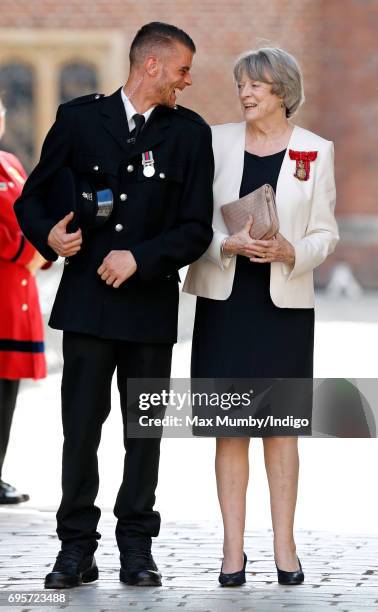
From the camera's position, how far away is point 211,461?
7758 millimetres

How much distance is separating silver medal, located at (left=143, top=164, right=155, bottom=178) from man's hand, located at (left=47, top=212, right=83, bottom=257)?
0.86 ft

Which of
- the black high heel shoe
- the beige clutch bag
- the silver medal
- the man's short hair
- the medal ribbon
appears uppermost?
the man's short hair

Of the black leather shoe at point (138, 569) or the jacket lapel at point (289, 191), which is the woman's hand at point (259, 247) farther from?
the black leather shoe at point (138, 569)

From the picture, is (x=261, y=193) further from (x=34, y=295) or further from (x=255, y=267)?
(x=34, y=295)

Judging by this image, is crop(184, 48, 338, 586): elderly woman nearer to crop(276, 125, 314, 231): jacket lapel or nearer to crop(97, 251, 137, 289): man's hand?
crop(276, 125, 314, 231): jacket lapel

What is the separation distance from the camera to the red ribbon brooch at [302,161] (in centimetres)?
457

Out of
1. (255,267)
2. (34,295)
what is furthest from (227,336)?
(34,295)

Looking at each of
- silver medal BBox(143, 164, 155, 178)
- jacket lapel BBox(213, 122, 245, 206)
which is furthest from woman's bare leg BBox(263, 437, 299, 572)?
silver medal BBox(143, 164, 155, 178)

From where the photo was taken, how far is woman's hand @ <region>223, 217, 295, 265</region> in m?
4.45

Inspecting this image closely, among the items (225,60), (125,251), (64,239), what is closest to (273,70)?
(125,251)

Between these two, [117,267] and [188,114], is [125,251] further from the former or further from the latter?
[188,114]

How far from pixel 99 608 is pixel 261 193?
1336 millimetres

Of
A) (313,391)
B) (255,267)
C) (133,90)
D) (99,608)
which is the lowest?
(99,608)

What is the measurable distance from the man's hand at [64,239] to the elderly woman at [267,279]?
0.42m
